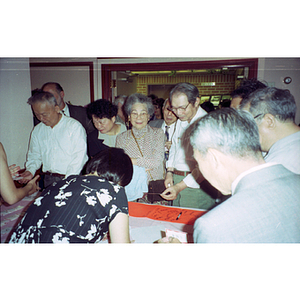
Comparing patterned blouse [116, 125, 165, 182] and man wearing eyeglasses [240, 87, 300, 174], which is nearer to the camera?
man wearing eyeglasses [240, 87, 300, 174]

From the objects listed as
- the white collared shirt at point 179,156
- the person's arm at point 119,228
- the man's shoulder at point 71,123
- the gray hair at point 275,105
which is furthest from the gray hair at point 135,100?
the person's arm at point 119,228

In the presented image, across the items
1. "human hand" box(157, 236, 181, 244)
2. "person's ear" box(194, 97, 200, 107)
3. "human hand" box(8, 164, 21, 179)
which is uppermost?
"person's ear" box(194, 97, 200, 107)

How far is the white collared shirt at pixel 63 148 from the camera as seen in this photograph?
6.01ft

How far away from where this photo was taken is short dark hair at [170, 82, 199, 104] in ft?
5.43

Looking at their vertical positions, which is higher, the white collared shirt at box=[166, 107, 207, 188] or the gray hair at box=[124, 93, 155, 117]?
the gray hair at box=[124, 93, 155, 117]

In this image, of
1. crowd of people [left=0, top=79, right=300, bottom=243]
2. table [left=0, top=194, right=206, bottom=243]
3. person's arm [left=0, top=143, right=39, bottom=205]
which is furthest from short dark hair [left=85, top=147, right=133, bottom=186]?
person's arm [left=0, top=143, right=39, bottom=205]

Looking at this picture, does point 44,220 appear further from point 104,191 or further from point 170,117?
point 170,117

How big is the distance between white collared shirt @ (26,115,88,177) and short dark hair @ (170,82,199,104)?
94 cm

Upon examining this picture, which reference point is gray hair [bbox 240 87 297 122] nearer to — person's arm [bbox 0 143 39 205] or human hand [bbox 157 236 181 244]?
human hand [bbox 157 236 181 244]

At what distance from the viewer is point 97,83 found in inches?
73.0

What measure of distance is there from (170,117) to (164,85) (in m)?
0.39

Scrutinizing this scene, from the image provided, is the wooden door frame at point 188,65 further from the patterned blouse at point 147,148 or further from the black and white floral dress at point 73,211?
the black and white floral dress at point 73,211

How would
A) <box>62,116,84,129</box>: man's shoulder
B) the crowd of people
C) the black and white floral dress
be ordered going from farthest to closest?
<box>62,116,84,129</box>: man's shoulder
the black and white floral dress
the crowd of people

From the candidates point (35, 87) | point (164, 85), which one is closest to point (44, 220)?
point (35, 87)
